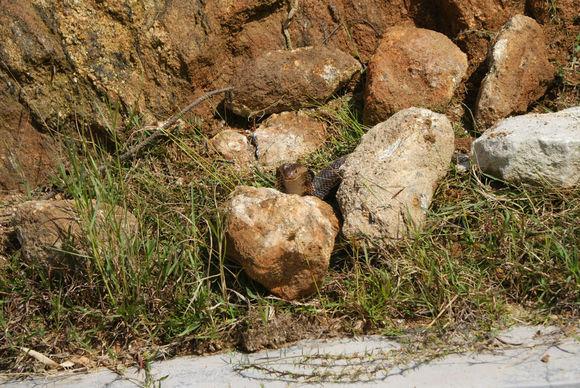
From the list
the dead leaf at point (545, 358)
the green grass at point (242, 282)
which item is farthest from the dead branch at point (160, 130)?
the dead leaf at point (545, 358)

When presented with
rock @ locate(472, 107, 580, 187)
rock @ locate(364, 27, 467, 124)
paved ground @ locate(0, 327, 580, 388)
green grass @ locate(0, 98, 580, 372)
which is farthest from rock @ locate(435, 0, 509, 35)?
paved ground @ locate(0, 327, 580, 388)

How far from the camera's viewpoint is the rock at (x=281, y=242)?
3.66m

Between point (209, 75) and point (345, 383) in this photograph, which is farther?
point (209, 75)

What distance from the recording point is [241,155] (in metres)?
4.60

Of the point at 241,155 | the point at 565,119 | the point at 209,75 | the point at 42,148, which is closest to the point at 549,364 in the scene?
the point at 565,119

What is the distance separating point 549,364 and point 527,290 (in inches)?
20.3

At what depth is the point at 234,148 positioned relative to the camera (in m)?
4.62

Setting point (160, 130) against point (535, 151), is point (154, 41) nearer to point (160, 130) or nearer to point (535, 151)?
point (160, 130)

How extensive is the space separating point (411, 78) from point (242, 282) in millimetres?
1508

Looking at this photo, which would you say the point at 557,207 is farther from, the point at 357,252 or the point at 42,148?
the point at 42,148

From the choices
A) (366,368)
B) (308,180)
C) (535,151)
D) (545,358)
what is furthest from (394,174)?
(545,358)

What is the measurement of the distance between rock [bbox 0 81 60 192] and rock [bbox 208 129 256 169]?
2.82ft

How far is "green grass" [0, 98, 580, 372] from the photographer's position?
3643mm

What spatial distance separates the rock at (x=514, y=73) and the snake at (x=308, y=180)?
0.84 m
